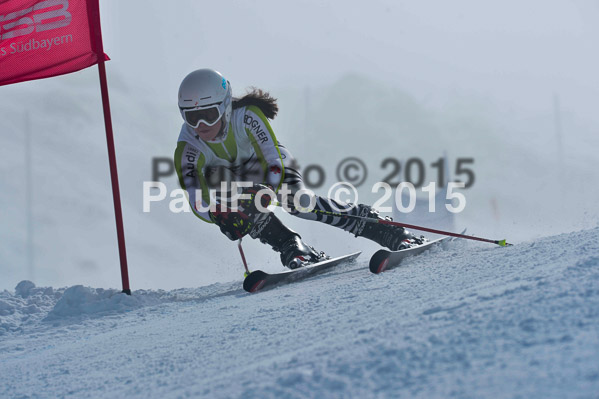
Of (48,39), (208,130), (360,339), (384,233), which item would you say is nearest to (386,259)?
(384,233)

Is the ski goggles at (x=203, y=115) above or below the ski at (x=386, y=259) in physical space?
above

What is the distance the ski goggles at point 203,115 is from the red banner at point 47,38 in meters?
1.80

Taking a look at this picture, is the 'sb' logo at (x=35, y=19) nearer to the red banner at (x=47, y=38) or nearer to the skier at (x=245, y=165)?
the red banner at (x=47, y=38)

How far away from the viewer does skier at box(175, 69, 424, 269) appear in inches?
202

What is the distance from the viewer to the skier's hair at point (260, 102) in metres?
5.50

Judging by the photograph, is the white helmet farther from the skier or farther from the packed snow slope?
the packed snow slope

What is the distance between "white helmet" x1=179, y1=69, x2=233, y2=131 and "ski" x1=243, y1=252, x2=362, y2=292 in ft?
4.50

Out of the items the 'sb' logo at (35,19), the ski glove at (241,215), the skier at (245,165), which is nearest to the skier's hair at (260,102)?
the skier at (245,165)

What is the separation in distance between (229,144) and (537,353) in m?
3.99

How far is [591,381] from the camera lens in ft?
5.11

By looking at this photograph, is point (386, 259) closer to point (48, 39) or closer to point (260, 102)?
point (260, 102)

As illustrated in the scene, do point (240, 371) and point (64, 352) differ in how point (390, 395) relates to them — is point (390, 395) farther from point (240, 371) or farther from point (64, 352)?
point (64, 352)

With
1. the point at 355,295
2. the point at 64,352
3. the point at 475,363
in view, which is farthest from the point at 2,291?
the point at 475,363

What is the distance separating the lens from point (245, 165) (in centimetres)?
551
